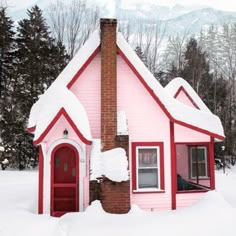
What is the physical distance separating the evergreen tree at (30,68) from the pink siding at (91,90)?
56.2 ft

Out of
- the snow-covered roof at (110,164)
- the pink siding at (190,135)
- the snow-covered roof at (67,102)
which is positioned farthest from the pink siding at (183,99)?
the snow-covered roof at (110,164)

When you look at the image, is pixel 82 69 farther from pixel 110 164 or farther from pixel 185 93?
pixel 185 93

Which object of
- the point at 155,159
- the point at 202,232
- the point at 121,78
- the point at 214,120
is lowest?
the point at 202,232

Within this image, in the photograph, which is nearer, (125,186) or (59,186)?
(125,186)

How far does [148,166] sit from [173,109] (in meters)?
2.01

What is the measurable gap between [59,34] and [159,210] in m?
23.6

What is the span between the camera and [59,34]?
2967cm

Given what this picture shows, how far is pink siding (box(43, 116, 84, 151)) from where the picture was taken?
9.41m

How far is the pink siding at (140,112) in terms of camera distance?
10.2 m

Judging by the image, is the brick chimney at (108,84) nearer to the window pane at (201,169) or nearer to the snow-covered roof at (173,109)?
the snow-covered roof at (173,109)

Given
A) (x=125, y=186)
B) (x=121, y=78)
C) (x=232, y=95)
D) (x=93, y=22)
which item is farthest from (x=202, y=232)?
(x=232, y=95)

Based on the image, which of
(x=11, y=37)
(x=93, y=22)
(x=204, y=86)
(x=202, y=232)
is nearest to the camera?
(x=202, y=232)

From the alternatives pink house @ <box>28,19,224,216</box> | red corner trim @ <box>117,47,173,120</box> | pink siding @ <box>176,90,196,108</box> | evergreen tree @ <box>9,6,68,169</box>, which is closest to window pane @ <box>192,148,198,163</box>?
pink siding @ <box>176,90,196,108</box>

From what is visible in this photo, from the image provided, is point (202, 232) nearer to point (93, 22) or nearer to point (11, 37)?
point (93, 22)
